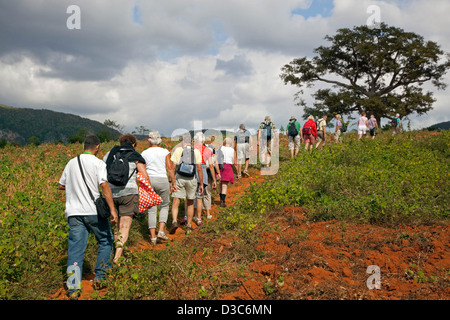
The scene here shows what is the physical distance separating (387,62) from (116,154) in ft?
95.9

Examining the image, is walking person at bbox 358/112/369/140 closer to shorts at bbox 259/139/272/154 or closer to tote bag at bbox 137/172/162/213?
shorts at bbox 259/139/272/154

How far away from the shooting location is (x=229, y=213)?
28.2 feet

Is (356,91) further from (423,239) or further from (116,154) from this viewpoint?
(116,154)

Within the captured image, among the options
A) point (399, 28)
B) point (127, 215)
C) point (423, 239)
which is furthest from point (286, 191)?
point (399, 28)

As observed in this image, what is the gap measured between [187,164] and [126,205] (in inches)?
90.6

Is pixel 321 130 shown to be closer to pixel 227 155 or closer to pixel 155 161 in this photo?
pixel 227 155

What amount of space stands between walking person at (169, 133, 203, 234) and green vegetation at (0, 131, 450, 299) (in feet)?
2.47

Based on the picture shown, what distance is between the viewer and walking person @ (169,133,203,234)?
26.4ft

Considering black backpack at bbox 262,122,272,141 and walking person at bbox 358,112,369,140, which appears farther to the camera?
walking person at bbox 358,112,369,140

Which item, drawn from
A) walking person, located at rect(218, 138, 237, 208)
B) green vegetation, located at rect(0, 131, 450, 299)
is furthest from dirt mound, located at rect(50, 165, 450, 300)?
walking person, located at rect(218, 138, 237, 208)

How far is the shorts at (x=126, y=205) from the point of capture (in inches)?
233

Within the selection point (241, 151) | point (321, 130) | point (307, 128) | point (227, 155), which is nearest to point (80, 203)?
point (227, 155)

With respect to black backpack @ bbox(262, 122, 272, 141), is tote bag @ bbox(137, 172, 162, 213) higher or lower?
lower

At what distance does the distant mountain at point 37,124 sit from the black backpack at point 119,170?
14449 centimetres
